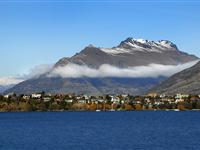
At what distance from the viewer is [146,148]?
4166 inches

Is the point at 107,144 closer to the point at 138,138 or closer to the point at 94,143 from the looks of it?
the point at 94,143

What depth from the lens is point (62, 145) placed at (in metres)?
114

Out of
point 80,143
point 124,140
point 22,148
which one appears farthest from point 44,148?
point 124,140

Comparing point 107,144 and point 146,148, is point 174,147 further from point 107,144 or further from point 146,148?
point 107,144

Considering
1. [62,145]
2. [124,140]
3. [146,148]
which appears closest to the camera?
[146,148]

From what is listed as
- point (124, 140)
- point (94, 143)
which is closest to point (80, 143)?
point (94, 143)

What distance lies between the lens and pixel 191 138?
12706 centimetres

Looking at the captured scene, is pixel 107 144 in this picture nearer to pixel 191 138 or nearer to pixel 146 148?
pixel 146 148

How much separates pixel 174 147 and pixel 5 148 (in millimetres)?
31749

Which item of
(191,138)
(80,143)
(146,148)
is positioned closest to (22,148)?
(80,143)

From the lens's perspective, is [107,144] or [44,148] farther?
[107,144]

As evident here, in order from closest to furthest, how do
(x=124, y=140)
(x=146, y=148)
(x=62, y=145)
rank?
(x=146, y=148)
(x=62, y=145)
(x=124, y=140)

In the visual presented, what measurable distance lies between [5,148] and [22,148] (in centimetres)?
320

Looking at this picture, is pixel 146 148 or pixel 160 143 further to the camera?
pixel 160 143
